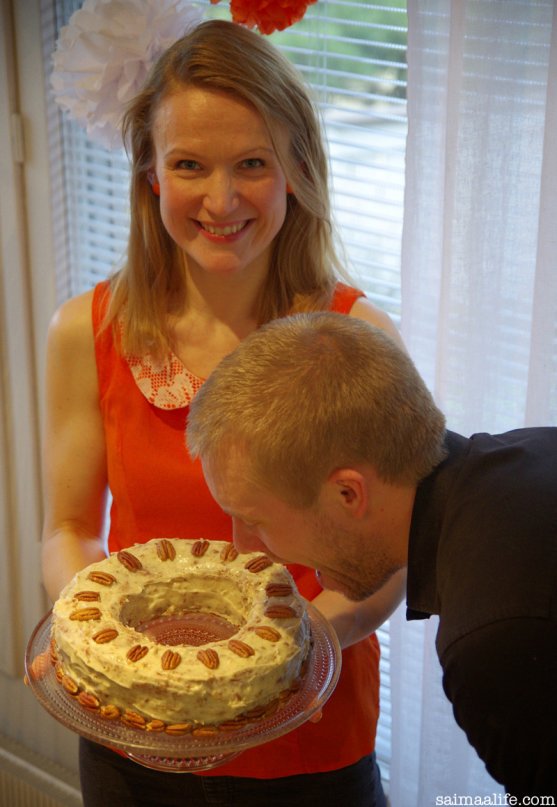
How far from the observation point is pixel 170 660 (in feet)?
4.41

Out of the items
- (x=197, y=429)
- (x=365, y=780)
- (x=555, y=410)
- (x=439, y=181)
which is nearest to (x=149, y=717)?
(x=197, y=429)

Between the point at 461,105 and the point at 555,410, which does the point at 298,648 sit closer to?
the point at 555,410

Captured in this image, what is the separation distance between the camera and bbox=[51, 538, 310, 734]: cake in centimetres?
134

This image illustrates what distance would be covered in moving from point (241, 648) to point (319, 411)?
1.27 ft

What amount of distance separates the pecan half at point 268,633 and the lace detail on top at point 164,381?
410 millimetres

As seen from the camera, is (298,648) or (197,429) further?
(298,648)

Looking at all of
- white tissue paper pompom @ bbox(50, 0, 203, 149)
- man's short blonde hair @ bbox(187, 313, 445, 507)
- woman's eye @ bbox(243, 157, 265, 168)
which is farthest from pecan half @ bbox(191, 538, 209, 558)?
white tissue paper pompom @ bbox(50, 0, 203, 149)

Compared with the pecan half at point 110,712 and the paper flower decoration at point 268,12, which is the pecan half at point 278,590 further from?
the paper flower decoration at point 268,12

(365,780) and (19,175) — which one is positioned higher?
(19,175)

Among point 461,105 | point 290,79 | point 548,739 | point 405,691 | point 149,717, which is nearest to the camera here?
point 548,739

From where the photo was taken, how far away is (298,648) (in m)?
1.41

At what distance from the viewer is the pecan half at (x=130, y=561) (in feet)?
5.10

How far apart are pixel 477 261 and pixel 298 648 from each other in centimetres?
78

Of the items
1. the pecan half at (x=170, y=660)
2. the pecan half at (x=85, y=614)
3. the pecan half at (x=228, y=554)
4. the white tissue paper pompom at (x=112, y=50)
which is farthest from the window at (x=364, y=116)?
the pecan half at (x=170, y=660)
